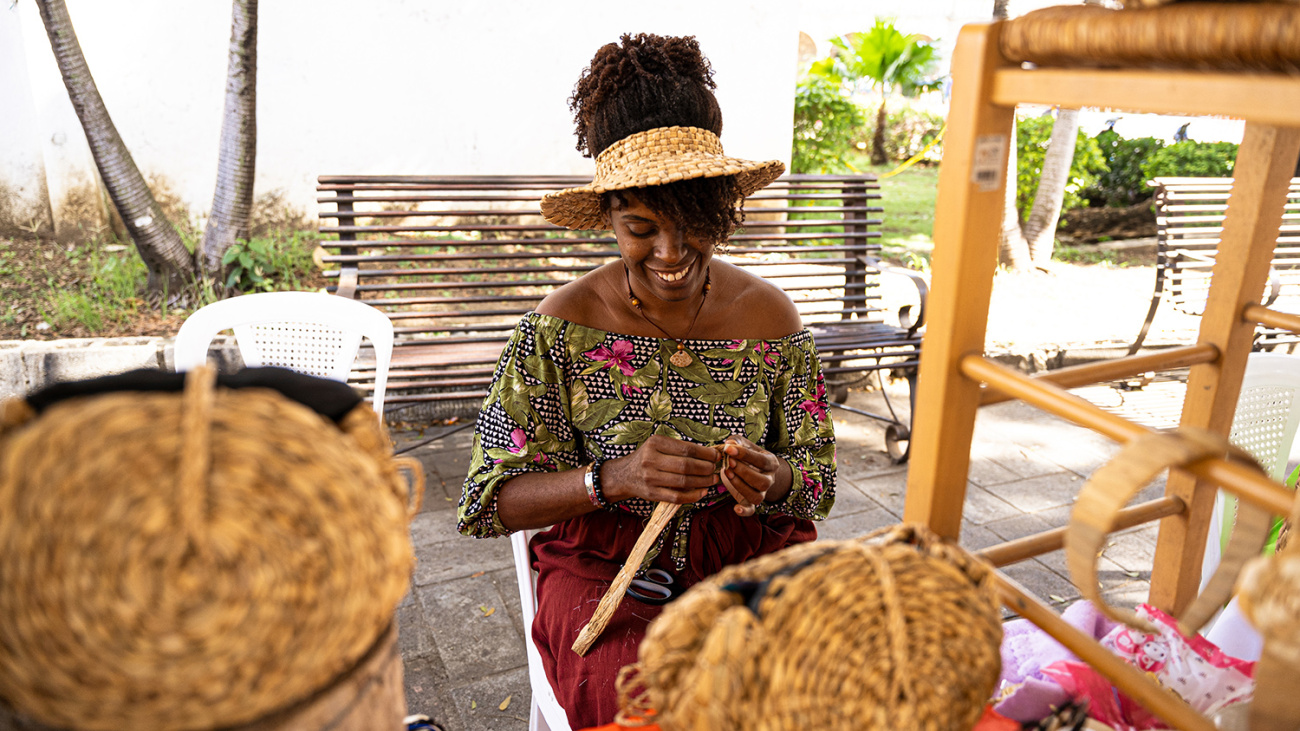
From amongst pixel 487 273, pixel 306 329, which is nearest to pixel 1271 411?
pixel 306 329

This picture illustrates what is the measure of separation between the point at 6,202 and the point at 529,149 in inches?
133

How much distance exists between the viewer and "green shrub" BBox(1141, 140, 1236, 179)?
8.93 meters

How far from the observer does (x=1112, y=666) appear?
2.91ft

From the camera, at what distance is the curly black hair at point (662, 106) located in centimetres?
171

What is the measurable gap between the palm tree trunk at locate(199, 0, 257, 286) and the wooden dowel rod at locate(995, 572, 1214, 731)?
5.15 m

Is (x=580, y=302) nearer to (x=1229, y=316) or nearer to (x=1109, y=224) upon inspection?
(x=1229, y=316)

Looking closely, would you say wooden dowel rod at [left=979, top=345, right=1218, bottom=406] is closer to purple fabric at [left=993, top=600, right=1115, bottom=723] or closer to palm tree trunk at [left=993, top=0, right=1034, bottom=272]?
purple fabric at [left=993, top=600, right=1115, bottom=723]

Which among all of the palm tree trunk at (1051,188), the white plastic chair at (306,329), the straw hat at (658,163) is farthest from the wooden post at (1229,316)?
the palm tree trunk at (1051,188)

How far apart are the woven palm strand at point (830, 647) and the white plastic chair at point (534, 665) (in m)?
0.93

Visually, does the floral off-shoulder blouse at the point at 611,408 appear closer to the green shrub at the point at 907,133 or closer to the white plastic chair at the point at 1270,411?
the white plastic chair at the point at 1270,411

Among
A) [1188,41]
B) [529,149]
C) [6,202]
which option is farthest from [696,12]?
[1188,41]

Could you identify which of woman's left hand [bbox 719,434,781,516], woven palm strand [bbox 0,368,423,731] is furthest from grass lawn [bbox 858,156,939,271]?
woven palm strand [bbox 0,368,423,731]

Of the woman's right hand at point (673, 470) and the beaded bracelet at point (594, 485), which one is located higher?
the woman's right hand at point (673, 470)

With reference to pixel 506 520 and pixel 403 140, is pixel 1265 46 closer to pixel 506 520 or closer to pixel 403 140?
pixel 506 520
